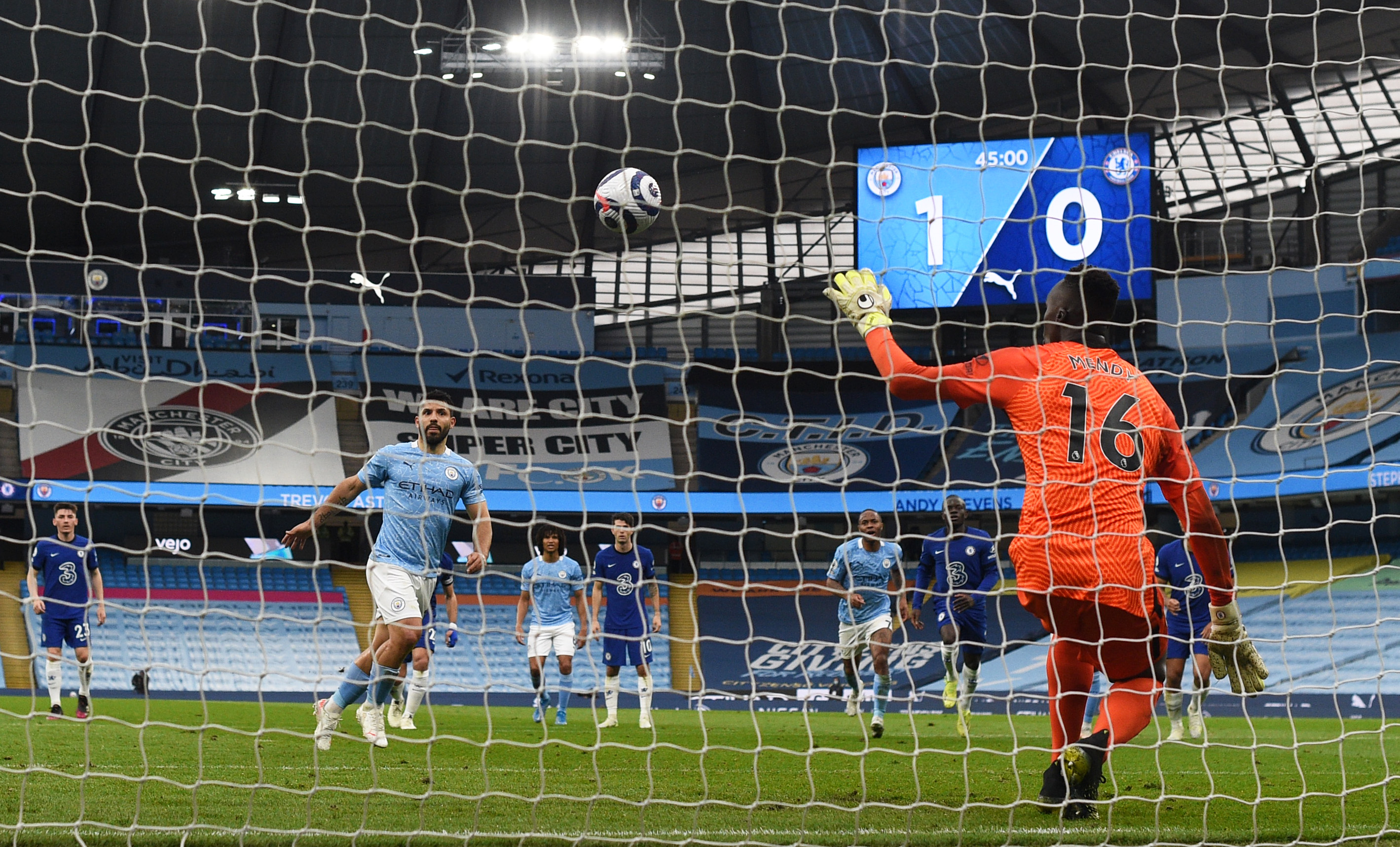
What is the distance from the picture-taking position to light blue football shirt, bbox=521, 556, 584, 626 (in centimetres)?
1109

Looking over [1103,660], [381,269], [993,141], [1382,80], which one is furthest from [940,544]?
[381,269]

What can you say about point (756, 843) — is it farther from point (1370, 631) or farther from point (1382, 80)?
point (1382, 80)

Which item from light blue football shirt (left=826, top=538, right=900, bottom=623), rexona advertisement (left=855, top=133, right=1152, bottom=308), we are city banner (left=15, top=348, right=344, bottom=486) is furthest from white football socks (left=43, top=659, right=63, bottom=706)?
rexona advertisement (left=855, top=133, right=1152, bottom=308)

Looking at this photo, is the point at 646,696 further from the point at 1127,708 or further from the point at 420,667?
the point at 1127,708

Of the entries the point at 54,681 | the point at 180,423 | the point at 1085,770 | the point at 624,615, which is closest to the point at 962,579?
the point at 624,615

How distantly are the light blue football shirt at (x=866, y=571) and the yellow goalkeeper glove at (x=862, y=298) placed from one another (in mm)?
5758

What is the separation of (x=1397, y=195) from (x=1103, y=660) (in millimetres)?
22882

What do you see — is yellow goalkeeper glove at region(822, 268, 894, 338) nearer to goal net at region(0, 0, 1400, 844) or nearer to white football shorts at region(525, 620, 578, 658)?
white football shorts at region(525, 620, 578, 658)

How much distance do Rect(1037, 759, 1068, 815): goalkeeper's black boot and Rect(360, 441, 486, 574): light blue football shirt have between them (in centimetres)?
335

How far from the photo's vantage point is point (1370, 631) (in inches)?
826

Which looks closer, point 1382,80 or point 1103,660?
point 1103,660

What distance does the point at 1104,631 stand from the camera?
4852 mm

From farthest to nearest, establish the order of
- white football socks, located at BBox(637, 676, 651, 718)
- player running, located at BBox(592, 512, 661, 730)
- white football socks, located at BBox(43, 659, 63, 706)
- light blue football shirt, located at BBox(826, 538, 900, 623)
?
white football socks, located at BBox(43, 659, 63, 706), light blue football shirt, located at BBox(826, 538, 900, 623), player running, located at BBox(592, 512, 661, 730), white football socks, located at BBox(637, 676, 651, 718)

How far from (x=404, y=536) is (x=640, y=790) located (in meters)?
2.00
